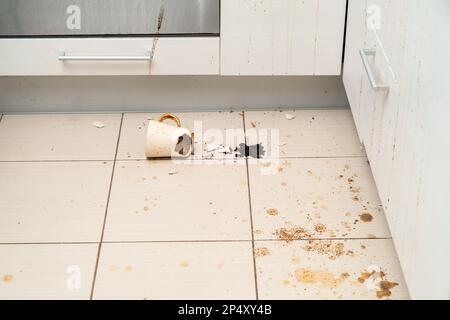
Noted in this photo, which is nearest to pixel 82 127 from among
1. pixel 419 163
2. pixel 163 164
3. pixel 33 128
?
pixel 33 128

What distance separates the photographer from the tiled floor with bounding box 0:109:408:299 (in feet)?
5.89

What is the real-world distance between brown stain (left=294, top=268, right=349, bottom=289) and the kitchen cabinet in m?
0.18

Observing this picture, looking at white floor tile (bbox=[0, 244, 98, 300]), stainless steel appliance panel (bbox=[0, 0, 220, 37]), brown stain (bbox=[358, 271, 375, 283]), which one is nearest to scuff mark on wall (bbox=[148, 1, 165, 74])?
stainless steel appliance panel (bbox=[0, 0, 220, 37])

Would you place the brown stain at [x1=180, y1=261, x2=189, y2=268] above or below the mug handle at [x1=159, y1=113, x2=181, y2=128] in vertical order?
below

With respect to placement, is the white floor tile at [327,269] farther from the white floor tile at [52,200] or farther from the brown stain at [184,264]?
the white floor tile at [52,200]

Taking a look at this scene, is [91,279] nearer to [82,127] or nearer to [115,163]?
[115,163]

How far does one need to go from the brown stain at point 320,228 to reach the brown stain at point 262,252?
0.52ft

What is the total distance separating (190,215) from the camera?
2023 mm

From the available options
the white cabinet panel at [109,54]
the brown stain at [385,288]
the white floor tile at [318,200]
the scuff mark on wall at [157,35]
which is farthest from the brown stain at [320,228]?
the scuff mark on wall at [157,35]

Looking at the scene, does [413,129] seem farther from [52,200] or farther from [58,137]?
[58,137]

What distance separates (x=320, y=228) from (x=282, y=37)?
0.64 m

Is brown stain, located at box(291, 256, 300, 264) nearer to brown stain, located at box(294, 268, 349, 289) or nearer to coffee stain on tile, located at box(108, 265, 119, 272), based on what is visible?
brown stain, located at box(294, 268, 349, 289)

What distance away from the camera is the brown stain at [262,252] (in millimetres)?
1881

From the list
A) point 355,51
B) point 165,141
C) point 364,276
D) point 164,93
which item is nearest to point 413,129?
point 364,276
